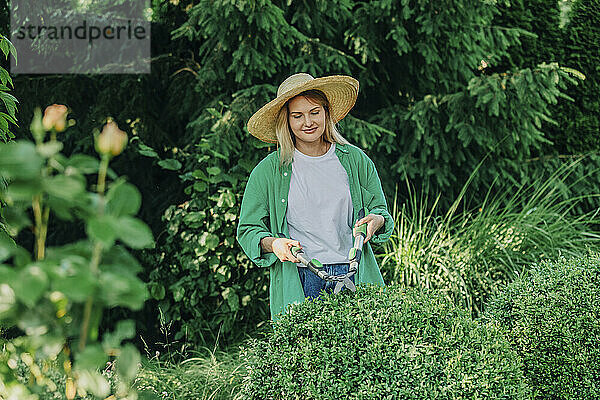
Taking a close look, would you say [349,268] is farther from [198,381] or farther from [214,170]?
[214,170]

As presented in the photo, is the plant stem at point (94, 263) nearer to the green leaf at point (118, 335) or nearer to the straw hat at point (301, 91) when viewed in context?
the green leaf at point (118, 335)

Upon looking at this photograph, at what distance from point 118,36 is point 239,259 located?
207 centimetres

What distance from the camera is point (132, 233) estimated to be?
0.75 meters

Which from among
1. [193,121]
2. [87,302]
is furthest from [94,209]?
[193,121]

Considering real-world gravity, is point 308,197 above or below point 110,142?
below

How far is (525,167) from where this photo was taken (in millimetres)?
4703

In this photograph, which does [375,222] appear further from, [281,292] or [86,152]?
[86,152]

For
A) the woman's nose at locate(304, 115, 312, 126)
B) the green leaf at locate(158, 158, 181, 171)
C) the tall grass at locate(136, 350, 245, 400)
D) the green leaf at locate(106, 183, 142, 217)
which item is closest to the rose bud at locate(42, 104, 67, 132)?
the green leaf at locate(106, 183, 142, 217)

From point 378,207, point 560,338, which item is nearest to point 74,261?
point 378,207

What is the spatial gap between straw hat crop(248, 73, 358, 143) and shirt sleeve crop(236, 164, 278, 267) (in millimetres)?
240

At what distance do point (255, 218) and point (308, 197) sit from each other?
0.25 m

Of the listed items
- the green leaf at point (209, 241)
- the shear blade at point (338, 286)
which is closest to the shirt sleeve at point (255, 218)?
the shear blade at point (338, 286)

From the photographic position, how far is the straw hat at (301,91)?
253cm

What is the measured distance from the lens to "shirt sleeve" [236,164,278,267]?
252 centimetres
